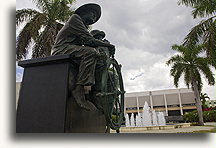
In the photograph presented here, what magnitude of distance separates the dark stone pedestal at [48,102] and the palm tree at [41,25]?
636cm

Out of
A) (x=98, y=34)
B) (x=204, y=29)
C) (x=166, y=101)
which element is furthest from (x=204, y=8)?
(x=166, y=101)

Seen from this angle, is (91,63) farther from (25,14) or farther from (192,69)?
(192,69)

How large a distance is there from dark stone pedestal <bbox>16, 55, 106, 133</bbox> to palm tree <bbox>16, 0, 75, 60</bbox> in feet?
20.9

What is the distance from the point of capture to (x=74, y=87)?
234 cm

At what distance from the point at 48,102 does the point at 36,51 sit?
23.1ft

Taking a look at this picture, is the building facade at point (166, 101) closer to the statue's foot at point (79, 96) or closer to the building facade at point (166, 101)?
the building facade at point (166, 101)

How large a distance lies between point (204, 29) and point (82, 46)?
278 inches

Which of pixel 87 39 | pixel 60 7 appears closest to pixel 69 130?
pixel 87 39

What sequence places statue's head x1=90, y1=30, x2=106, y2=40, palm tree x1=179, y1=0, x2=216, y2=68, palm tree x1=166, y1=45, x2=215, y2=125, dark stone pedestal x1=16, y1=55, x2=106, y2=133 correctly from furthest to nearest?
1. palm tree x1=166, y1=45, x2=215, y2=125
2. palm tree x1=179, y1=0, x2=216, y2=68
3. statue's head x1=90, y1=30, x2=106, y2=40
4. dark stone pedestal x1=16, y1=55, x2=106, y2=133

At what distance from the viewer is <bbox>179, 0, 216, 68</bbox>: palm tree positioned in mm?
6812

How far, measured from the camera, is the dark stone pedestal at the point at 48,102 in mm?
2150

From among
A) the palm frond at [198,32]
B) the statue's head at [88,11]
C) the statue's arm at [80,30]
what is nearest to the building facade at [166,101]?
the palm frond at [198,32]

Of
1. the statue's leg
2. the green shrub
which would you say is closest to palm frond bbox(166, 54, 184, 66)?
the green shrub

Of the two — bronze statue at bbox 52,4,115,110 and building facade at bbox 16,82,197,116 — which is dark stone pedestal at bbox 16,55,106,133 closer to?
bronze statue at bbox 52,4,115,110
